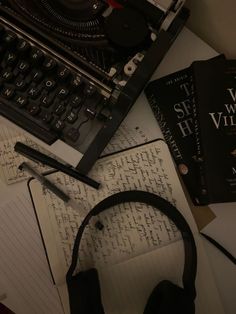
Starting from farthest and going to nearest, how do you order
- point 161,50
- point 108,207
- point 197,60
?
point 197,60, point 108,207, point 161,50

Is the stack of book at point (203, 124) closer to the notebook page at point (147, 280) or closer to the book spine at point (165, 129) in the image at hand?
the book spine at point (165, 129)

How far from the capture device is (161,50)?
90cm

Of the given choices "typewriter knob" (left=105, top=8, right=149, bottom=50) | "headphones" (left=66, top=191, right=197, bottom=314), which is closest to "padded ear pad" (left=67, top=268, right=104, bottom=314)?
"headphones" (left=66, top=191, right=197, bottom=314)

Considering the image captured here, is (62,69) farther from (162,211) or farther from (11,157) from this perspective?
(162,211)

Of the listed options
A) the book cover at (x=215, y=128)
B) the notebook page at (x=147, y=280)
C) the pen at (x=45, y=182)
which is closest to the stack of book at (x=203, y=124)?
the book cover at (x=215, y=128)

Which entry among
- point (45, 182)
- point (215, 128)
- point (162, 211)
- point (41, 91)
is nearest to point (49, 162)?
point (45, 182)

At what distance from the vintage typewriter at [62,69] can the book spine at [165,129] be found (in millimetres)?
148

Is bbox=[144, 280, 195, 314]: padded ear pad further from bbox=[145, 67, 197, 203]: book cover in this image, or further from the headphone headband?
bbox=[145, 67, 197, 203]: book cover

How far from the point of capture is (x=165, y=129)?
108 cm

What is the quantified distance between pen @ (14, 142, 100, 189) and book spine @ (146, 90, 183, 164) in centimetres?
20

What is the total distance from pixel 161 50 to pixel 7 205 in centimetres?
50

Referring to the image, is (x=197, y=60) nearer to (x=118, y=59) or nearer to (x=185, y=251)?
(x=118, y=59)

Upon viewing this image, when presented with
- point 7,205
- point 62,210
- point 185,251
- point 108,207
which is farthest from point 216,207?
point 7,205

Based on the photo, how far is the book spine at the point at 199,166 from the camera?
103 cm
